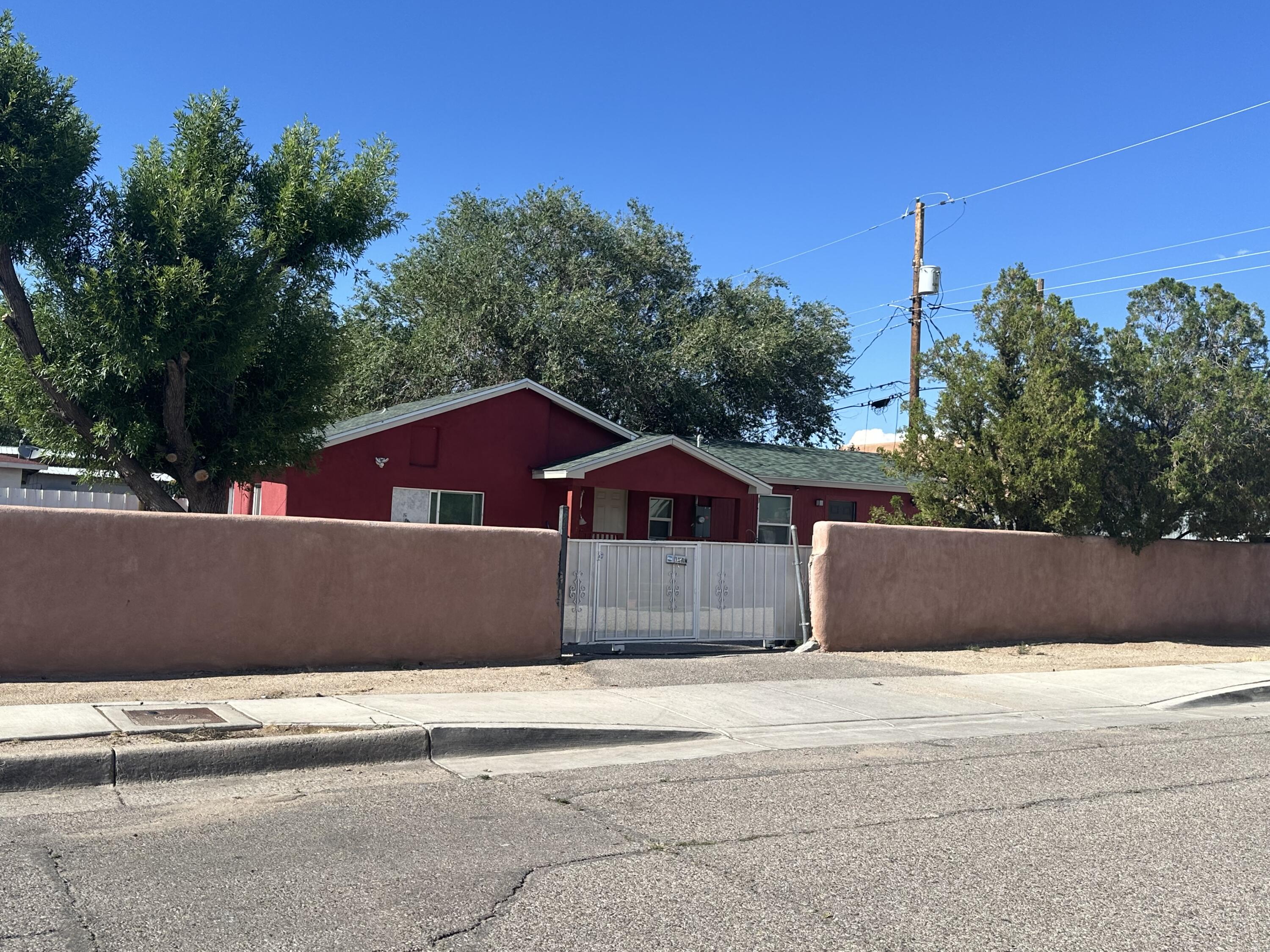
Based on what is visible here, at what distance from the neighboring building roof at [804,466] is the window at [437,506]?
5349 mm

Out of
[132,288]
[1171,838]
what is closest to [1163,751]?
[1171,838]

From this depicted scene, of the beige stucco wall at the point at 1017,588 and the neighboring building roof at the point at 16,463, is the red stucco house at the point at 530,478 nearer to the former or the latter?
the neighboring building roof at the point at 16,463

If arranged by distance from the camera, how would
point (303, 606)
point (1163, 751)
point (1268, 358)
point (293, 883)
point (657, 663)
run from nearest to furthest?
point (293, 883)
point (1163, 751)
point (303, 606)
point (657, 663)
point (1268, 358)

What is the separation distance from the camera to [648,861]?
569 cm

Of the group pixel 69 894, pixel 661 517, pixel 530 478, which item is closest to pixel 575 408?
pixel 530 478

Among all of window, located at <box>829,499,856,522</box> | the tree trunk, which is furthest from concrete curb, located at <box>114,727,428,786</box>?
window, located at <box>829,499,856,522</box>

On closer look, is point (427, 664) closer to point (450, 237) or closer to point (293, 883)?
point (293, 883)

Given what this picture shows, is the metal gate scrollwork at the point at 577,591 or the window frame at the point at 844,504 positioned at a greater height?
the window frame at the point at 844,504

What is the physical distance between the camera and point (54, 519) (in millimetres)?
10203

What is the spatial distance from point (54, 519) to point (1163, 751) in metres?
10.1

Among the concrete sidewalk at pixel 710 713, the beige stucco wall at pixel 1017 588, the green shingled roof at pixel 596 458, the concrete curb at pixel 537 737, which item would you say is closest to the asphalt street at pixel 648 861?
the concrete curb at pixel 537 737

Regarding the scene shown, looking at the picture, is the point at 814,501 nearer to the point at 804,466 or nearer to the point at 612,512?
the point at 804,466

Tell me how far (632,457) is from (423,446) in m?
4.10

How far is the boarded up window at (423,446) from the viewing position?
2142cm
